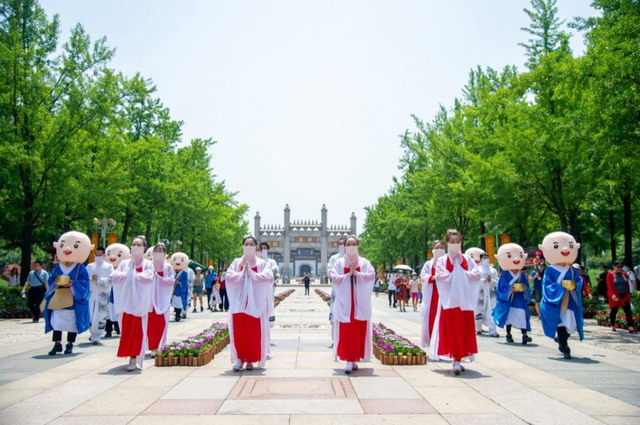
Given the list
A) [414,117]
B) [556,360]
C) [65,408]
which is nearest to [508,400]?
[556,360]

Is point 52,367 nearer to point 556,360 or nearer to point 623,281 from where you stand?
point 556,360

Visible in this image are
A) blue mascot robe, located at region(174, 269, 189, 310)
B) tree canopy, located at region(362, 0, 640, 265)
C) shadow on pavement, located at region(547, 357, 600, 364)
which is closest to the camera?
shadow on pavement, located at region(547, 357, 600, 364)

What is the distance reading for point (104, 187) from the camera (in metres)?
21.5

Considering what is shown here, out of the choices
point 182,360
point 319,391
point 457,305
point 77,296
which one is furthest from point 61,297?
point 457,305

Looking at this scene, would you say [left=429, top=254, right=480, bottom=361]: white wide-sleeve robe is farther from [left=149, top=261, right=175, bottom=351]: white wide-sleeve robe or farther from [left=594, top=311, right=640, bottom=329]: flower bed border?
[left=594, top=311, right=640, bottom=329]: flower bed border

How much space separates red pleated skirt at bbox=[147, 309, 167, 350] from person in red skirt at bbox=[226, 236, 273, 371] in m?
1.76

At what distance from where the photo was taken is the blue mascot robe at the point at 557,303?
9.27 m

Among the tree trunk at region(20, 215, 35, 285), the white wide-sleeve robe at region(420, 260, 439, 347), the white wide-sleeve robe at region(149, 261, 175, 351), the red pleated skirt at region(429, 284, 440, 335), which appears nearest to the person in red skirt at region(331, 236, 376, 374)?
the white wide-sleeve robe at region(420, 260, 439, 347)

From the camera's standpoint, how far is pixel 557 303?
929 cm

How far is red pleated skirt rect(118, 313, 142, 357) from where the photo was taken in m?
7.90

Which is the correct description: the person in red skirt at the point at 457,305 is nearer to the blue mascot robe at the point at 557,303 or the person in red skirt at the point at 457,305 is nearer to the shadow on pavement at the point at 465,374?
the shadow on pavement at the point at 465,374

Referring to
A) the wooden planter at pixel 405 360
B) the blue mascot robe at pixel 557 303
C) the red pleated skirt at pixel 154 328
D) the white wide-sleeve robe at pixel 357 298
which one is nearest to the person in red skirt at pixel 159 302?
the red pleated skirt at pixel 154 328

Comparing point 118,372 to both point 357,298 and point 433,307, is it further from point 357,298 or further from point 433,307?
point 433,307

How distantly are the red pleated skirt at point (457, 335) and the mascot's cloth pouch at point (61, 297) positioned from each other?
6.33m
